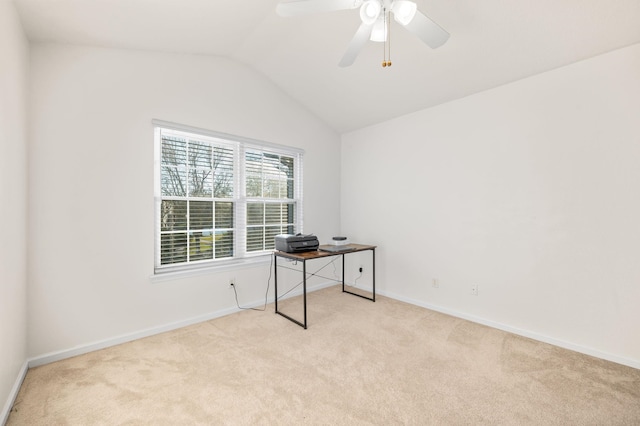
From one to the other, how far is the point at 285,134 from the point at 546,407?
3476mm

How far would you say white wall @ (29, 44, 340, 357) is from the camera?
2146 mm

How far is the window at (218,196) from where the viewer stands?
281cm

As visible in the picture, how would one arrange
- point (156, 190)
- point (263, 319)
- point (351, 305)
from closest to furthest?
point (156, 190) → point (263, 319) → point (351, 305)

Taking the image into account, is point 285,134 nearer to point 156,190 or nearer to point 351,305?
point 156,190

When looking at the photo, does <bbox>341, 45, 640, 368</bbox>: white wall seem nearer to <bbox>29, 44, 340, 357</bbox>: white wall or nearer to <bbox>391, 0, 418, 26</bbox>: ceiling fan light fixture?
<bbox>391, 0, 418, 26</bbox>: ceiling fan light fixture

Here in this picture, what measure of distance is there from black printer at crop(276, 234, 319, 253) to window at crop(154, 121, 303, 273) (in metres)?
0.53

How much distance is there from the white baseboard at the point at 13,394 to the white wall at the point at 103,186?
164mm

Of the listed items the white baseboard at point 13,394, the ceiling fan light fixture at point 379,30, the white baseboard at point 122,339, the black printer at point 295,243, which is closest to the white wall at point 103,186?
the white baseboard at point 122,339

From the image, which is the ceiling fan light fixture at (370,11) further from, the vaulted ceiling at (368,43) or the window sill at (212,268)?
the window sill at (212,268)

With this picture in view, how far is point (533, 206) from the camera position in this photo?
8.50 feet

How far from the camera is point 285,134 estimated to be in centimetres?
368

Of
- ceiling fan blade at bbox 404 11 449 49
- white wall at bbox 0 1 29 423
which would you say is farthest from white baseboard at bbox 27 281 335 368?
ceiling fan blade at bbox 404 11 449 49

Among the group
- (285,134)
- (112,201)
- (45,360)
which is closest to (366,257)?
(285,134)

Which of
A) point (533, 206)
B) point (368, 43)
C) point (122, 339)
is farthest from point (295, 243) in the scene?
point (533, 206)
